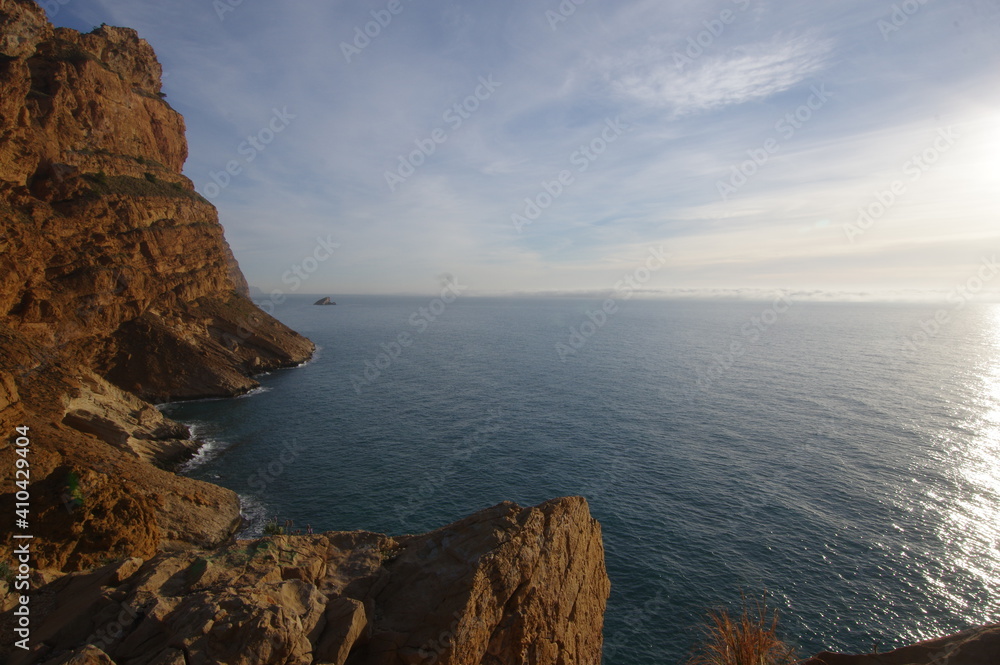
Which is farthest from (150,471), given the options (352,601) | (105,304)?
(105,304)

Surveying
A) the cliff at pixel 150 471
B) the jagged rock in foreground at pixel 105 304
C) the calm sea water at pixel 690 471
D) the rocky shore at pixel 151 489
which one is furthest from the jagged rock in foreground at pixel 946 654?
the jagged rock in foreground at pixel 105 304

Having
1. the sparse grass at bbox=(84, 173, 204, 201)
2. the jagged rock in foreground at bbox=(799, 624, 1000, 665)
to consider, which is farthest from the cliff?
the jagged rock in foreground at bbox=(799, 624, 1000, 665)

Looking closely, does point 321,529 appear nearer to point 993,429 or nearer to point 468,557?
point 468,557

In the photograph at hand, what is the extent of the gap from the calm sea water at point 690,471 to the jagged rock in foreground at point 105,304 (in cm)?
635

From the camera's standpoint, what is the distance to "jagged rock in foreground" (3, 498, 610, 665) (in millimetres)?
10539

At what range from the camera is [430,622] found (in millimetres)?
13000

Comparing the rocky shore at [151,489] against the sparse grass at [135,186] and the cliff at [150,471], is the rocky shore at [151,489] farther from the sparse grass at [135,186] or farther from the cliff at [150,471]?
the sparse grass at [135,186]

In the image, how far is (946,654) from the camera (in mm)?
12203

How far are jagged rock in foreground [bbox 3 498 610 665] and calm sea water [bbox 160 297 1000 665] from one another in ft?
38.7

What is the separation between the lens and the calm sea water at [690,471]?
27453mm

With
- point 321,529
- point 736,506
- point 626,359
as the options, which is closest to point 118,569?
point 321,529

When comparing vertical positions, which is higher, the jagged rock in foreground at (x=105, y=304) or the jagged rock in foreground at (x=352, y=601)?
the jagged rock in foreground at (x=105, y=304)

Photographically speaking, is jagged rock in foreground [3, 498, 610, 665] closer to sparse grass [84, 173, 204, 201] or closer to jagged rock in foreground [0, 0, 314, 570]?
jagged rock in foreground [0, 0, 314, 570]

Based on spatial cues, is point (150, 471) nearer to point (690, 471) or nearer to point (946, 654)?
point (946, 654)
